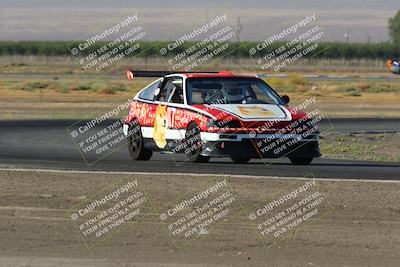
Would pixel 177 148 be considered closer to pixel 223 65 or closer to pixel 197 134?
pixel 197 134

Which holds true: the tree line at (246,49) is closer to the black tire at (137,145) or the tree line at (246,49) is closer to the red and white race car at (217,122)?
the black tire at (137,145)


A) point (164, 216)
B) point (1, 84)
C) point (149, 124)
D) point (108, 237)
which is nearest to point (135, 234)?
point (108, 237)

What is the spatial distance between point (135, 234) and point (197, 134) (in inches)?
242

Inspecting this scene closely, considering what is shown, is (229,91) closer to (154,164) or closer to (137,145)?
(154,164)

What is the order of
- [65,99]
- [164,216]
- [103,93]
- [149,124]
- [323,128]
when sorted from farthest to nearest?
[103,93] < [65,99] < [323,128] < [149,124] < [164,216]

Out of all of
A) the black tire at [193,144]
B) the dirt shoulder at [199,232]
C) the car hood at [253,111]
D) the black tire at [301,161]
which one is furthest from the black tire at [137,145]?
the dirt shoulder at [199,232]

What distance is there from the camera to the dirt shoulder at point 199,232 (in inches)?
383

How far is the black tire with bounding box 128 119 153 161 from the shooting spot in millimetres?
18328

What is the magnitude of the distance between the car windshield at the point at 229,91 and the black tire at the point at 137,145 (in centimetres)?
132

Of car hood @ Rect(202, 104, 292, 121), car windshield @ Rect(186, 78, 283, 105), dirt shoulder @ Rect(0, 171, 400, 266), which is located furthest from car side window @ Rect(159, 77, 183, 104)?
dirt shoulder @ Rect(0, 171, 400, 266)

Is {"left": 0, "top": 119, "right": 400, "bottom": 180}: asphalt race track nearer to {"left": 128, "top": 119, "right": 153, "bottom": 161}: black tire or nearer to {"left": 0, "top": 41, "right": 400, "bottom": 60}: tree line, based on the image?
{"left": 128, "top": 119, "right": 153, "bottom": 161}: black tire

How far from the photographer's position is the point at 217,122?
1648 cm

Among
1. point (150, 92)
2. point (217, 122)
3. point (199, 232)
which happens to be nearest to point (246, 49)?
point (150, 92)

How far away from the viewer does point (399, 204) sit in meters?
12.8
